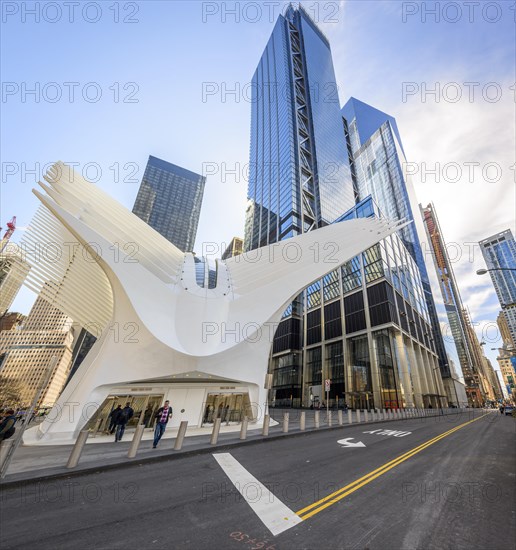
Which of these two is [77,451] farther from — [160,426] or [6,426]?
[160,426]

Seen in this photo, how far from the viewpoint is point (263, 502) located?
4.86m

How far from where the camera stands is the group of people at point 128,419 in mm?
9453

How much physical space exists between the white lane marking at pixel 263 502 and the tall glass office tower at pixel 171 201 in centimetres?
12943

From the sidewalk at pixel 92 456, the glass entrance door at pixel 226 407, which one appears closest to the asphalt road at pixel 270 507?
the sidewalk at pixel 92 456

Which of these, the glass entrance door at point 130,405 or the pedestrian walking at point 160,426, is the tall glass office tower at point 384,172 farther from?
the pedestrian walking at point 160,426

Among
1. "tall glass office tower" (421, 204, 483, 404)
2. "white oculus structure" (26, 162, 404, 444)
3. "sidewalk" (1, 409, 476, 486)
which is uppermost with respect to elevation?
"tall glass office tower" (421, 204, 483, 404)

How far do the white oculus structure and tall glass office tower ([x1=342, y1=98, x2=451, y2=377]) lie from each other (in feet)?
184

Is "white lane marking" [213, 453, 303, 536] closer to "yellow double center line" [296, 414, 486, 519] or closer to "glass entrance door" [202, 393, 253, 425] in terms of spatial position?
"yellow double center line" [296, 414, 486, 519]

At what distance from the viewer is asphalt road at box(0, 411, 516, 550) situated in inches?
143

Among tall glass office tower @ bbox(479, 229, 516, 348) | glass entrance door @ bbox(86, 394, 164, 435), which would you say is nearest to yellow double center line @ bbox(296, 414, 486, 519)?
glass entrance door @ bbox(86, 394, 164, 435)

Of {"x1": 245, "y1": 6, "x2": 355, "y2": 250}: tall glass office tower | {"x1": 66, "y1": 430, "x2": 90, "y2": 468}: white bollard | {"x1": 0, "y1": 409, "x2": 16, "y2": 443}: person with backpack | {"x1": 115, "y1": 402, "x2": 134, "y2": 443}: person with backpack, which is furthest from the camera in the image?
{"x1": 245, "y1": 6, "x2": 355, "y2": 250}: tall glass office tower

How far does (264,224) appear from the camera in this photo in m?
79.1

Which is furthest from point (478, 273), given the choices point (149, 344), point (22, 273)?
point (22, 273)

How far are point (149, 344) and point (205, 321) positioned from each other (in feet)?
10.4
